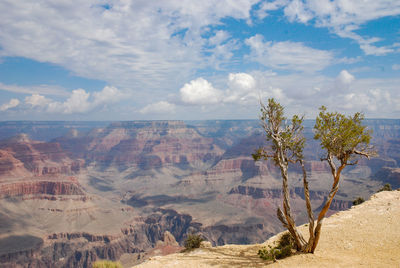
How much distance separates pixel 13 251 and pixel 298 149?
141489 millimetres

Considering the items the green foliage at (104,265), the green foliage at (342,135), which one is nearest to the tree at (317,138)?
the green foliage at (342,135)

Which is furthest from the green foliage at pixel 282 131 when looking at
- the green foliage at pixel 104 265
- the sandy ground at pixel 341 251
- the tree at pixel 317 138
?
the green foliage at pixel 104 265

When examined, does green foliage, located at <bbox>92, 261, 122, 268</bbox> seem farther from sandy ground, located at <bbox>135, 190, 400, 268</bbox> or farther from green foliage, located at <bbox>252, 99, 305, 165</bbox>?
green foliage, located at <bbox>252, 99, 305, 165</bbox>

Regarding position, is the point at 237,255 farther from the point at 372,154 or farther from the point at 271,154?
the point at 372,154

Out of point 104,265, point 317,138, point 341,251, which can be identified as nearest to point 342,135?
point 317,138

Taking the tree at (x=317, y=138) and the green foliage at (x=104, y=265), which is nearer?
the tree at (x=317, y=138)

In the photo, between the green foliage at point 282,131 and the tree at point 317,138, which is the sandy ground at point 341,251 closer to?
the tree at point 317,138

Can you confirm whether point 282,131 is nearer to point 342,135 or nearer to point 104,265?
point 342,135

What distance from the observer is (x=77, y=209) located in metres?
170

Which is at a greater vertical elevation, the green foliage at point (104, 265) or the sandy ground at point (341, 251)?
the sandy ground at point (341, 251)

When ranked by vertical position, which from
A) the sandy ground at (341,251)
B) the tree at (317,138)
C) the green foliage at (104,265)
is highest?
the tree at (317,138)

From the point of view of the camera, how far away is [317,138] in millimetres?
19609

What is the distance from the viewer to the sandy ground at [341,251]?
54.1 feet

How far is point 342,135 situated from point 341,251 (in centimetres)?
838
